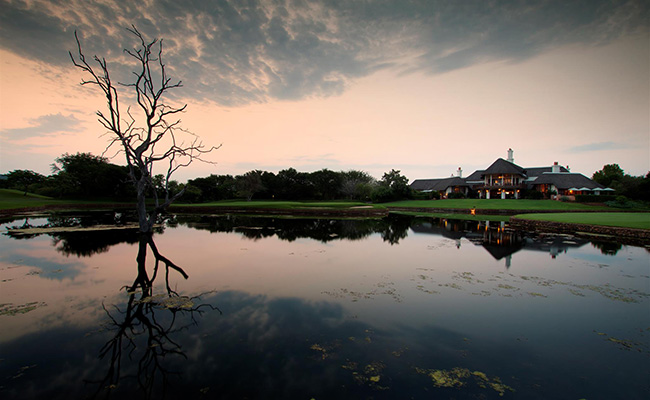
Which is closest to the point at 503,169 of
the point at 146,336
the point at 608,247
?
the point at 608,247

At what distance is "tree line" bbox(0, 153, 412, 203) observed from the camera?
189 ft

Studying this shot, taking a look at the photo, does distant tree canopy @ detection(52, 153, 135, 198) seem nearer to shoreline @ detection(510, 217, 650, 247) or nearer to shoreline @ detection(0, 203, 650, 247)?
shoreline @ detection(0, 203, 650, 247)

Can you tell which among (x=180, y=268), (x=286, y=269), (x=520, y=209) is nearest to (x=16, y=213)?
(x=180, y=268)

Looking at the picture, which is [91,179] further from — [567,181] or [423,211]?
[567,181]

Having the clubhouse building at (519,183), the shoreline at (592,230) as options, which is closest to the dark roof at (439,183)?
the clubhouse building at (519,183)

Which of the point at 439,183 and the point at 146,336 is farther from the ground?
the point at 439,183

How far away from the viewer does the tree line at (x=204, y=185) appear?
57.6m

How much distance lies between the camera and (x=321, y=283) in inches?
356

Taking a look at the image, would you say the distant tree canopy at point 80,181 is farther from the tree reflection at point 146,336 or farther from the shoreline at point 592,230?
the shoreline at point 592,230

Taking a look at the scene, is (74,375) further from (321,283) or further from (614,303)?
(614,303)

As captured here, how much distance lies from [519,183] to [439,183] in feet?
62.9

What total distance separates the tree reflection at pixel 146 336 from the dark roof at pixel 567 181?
69487 mm

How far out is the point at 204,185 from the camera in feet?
259

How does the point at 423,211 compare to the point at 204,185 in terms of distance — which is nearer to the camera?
the point at 423,211
